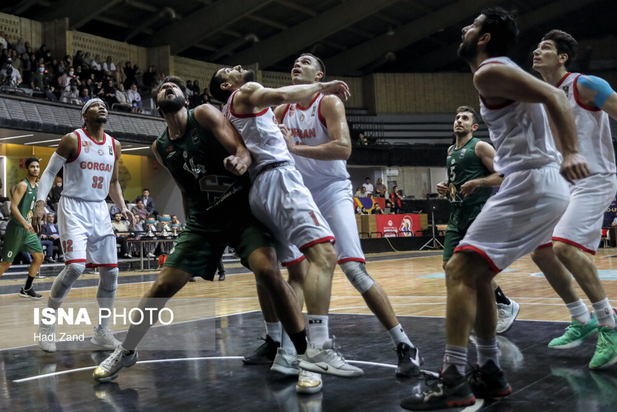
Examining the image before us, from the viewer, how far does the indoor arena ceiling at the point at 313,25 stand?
22.1m

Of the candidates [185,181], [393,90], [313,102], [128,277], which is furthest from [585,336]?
[393,90]

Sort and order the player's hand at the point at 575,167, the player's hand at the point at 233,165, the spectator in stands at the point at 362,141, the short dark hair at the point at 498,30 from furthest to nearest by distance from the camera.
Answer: the spectator in stands at the point at 362,141
the player's hand at the point at 233,165
the short dark hair at the point at 498,30
the player's hand at the point at 575,167

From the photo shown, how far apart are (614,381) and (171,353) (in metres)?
2.79

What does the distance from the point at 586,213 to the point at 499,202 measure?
120 cm

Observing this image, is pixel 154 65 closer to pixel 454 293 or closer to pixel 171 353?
pixel 171 353

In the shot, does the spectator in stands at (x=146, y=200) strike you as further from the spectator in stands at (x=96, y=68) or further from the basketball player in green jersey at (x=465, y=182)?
the basketball player in green jersey at (x=465, y=182)

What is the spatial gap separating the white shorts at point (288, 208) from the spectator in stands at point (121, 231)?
11.5m

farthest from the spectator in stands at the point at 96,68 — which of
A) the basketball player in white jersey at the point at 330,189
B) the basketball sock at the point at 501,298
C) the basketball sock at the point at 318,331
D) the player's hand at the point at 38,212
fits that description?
the basketball sock at the point at 318,331

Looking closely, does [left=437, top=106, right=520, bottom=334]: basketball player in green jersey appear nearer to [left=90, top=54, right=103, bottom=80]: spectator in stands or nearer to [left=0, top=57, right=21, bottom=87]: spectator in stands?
[left=0, top=57, right=21, bottom=87]: spectator in stands

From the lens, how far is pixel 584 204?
369 cm

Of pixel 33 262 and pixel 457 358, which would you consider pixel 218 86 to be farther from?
pixel 33 262

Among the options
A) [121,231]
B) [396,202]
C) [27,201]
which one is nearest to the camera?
[27,201]

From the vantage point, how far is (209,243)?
3533 millimetres

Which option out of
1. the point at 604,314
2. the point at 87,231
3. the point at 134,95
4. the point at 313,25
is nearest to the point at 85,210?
the point at 87,231
